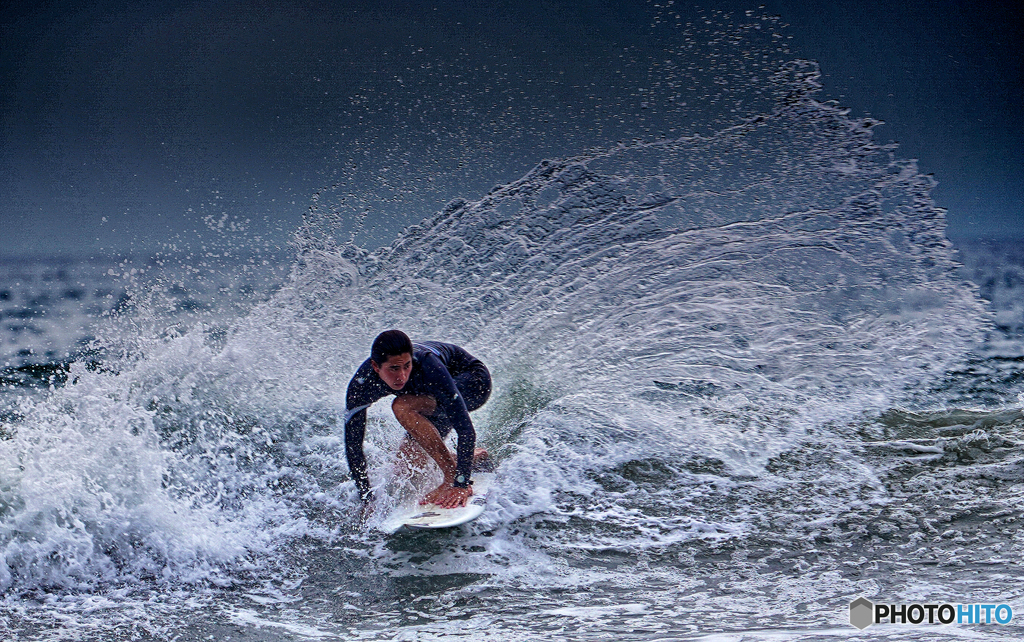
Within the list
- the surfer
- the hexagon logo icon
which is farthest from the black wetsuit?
the hexagon logo icon

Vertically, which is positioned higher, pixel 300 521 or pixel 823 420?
pixel 823 420

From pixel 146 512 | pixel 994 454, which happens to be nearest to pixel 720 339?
pixel 994 454

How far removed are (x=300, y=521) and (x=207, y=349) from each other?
2.07 m

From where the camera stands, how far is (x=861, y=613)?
3.04 m

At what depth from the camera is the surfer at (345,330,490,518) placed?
3551 mm

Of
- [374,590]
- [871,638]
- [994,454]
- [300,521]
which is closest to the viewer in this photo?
[871,638]

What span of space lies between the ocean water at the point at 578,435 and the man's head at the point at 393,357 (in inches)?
30.6

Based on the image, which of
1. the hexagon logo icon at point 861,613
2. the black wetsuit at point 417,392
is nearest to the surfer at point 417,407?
the black wetsuit at point 417,392

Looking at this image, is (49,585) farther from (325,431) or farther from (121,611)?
(325,431)

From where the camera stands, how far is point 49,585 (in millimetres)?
3244

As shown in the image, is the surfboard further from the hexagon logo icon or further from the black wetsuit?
the hexagon logo icon

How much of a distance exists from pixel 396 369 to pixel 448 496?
29.3 inches

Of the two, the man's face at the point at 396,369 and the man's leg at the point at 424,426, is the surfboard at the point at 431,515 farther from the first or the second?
the man's face at the point at 396,369

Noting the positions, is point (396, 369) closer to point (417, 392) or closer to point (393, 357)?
point (393, 357)
